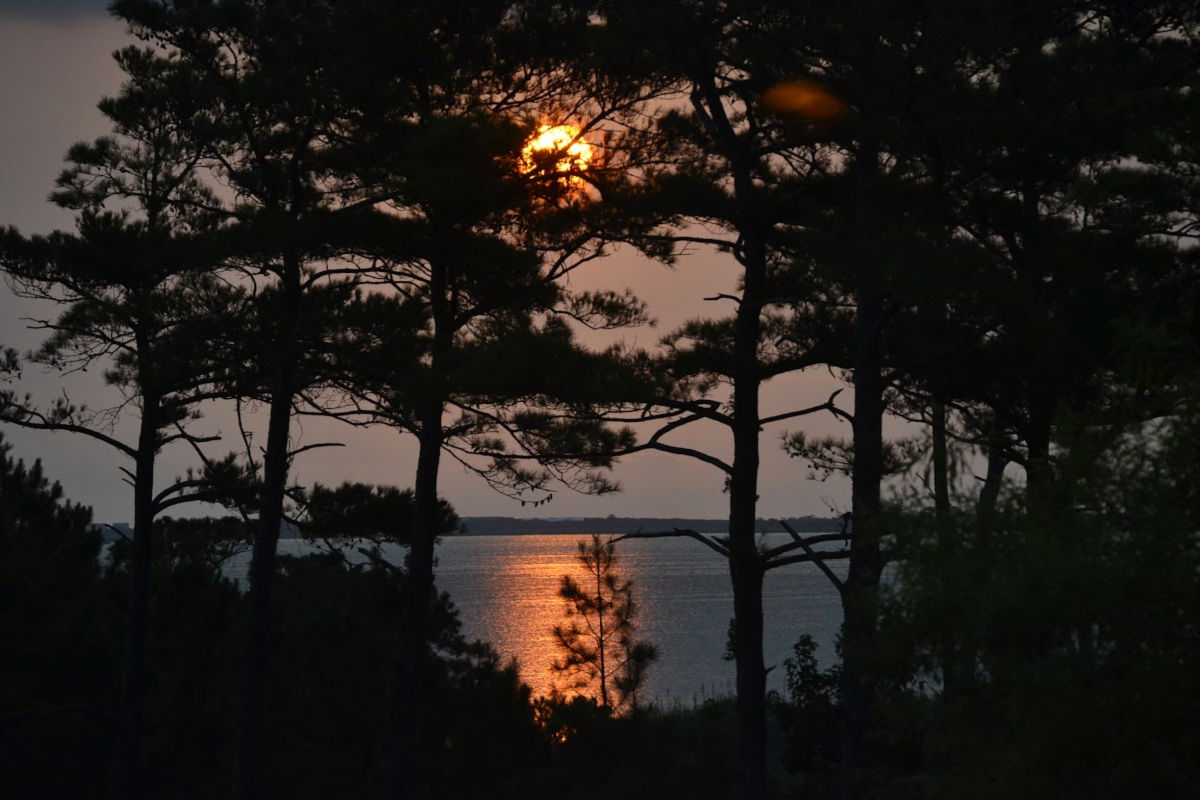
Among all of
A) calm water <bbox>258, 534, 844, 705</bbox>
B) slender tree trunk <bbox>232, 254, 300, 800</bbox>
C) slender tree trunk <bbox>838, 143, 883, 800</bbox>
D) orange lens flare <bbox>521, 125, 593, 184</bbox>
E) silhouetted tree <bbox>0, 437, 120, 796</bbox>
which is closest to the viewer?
slender tree trunk <bbox>838, 143, 883, 800</bbox>

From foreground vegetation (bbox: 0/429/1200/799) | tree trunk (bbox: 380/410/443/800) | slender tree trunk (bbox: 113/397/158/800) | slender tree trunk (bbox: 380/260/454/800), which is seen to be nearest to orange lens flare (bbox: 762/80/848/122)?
slender tree trunk (bbox: 380/260/454/800)

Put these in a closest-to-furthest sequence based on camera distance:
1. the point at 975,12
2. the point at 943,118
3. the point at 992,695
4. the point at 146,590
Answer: the point at 992,695
the point at 975,12
the point at 943,118
the point at 146,590

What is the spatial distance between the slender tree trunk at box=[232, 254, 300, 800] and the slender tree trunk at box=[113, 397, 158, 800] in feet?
8.76

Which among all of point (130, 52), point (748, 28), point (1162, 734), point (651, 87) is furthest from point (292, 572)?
point (1162, 734)

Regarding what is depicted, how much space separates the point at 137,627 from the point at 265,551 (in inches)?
127

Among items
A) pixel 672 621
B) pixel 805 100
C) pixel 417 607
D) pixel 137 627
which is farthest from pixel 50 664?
pixel 672 621

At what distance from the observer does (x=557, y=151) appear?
1465 cm

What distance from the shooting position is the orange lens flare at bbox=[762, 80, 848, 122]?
13.3m

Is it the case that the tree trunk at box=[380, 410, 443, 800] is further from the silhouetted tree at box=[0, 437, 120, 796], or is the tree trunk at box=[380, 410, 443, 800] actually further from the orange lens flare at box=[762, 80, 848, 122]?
the silhouetted tree at box=[0, 437, 120, 796]

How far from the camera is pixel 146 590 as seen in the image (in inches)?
702

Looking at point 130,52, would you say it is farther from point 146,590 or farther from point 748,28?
point 748,28

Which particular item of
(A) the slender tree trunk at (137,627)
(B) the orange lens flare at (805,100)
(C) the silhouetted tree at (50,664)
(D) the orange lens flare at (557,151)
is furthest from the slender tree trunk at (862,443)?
(C) the silhouetted tree at (50,664)

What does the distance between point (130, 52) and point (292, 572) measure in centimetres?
912

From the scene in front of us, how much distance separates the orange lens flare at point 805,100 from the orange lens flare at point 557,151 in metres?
2.22
